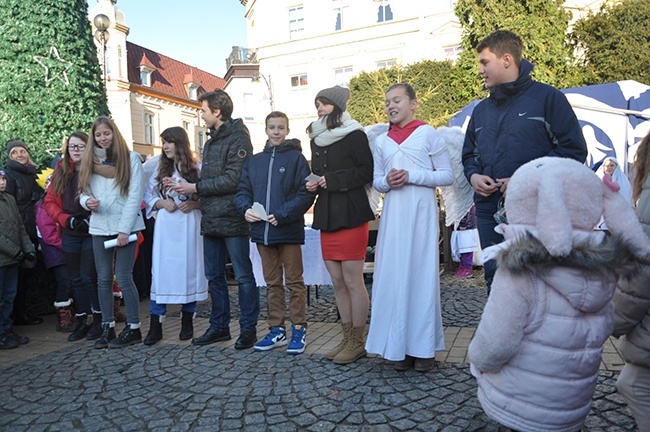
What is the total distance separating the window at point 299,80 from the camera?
2912 centimetres

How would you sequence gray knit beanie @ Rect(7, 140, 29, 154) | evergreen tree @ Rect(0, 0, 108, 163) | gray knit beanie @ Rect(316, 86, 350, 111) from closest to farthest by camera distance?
gray knit beanie @ Rect(316, 86, 350, 111)
gray knit beanie @ Rect(7, 140, 29, 154)
evergreen tree @ Rect(0, 0, 108, 163)

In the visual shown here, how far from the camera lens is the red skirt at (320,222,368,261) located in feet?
13.0

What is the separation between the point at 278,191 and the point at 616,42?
649 inches

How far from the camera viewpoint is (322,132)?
4.12 meters

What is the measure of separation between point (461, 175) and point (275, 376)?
224cm

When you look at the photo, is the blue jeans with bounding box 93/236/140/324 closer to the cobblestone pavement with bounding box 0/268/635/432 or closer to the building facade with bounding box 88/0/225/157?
the cobblestone pavement with bounding box 0/268/635/432

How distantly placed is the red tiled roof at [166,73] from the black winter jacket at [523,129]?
38.5 meters

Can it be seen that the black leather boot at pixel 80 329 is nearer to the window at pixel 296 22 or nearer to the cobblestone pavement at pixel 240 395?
the cobblestone pavement at pixel 240 395

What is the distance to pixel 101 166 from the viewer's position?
4.89m

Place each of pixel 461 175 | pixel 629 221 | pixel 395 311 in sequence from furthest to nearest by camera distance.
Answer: pixel 461 175 → pixel 395 311 → pixel 629 221

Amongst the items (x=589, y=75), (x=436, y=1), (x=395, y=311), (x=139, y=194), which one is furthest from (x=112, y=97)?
(x=395, y=311)

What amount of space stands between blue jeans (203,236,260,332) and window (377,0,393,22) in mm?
24364

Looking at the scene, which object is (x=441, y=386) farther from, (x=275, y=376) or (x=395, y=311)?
(x=275, y=376)

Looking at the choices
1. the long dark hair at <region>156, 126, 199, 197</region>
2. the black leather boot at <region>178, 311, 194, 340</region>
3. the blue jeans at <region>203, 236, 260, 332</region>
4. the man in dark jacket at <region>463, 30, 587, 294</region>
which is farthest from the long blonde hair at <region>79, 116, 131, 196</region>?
the man in dark jacket at <region>463, 30, 587, 294</region>
